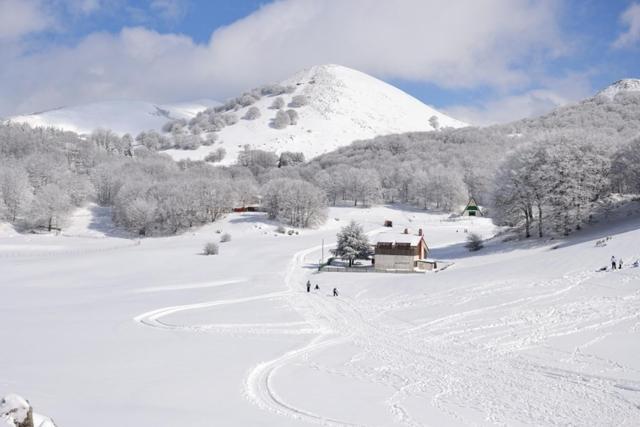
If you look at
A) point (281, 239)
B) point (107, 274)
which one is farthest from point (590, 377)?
point (281, 239)

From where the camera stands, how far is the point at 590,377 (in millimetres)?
16219

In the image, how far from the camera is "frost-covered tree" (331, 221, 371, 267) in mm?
49031

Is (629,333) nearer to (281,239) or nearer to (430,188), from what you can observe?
(281,239)

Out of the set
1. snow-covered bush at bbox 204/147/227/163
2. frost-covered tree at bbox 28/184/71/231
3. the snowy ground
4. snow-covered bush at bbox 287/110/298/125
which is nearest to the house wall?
the snowy ground

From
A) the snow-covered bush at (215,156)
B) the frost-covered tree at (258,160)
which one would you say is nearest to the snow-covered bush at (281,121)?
the snow-covered bush at (215,156)

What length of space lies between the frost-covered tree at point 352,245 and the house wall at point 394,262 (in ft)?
11.1

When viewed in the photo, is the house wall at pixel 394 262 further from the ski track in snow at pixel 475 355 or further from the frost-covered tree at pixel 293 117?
the frost-covered tree at pixel 293 117

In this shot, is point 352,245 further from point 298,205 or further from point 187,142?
point 187,142

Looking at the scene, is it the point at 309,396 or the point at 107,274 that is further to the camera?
the point at 107,274

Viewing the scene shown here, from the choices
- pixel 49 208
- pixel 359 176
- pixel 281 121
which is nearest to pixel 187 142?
pixel 281 121

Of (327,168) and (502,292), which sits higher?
(327,168)

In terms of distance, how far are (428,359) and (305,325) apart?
318 inches

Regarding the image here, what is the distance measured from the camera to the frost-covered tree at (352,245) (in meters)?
49.0

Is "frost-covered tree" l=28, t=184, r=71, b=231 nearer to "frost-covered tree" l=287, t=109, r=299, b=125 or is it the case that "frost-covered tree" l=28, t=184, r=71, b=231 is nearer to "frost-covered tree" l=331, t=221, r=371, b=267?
"frost-covered tree" l=331, t=221, r=371, b=267
